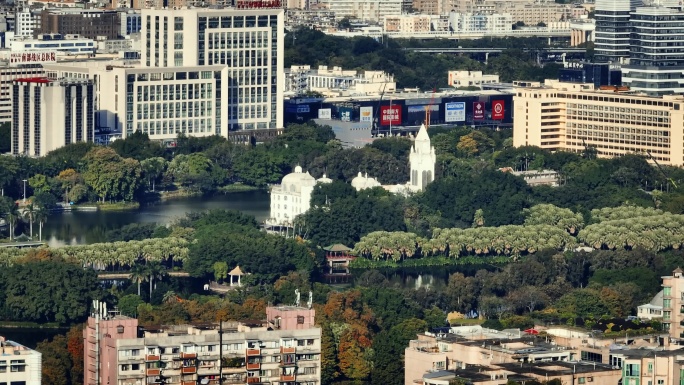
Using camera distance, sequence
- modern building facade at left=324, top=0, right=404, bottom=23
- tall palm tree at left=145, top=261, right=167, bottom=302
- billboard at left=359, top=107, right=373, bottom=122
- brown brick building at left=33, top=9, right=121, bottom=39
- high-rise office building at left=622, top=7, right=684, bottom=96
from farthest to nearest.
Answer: modern building facade at left=324, top=0, right=404, bottom=23 → brown brick building at left=33, top=9, right=121, bottom=39 → billboard at left=359, top=107, right=373, bottom=122 → high-rise office building at left=622, top=7, right=684, bottom=96 → tall palm tree at left=145, top=261, right=167, bottom=302

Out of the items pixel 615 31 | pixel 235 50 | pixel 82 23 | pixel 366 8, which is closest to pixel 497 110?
pixel 615 31

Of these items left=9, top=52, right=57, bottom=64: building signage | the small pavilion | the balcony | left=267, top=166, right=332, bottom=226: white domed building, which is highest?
left=9, top=52, right=57, bottom=64: building signage

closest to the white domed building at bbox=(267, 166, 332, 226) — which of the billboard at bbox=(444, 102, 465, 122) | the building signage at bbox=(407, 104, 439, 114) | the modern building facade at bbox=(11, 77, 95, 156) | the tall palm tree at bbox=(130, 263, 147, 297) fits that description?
the modern building facade at bbox=(11, 77, 95, 156)

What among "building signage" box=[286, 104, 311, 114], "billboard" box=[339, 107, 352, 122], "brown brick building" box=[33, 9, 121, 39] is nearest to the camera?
"building signage" box=[286, 104, 311, 114]

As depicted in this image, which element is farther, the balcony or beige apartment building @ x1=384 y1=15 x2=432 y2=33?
beige apartment building @ x1=384 y1=15 x2=432 y2=33

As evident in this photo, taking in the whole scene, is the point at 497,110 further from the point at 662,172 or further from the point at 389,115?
the point at 662,172

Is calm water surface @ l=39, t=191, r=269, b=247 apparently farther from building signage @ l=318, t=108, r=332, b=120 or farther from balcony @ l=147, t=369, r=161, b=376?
balcony @ l=147, t=369, r=161, b=376
